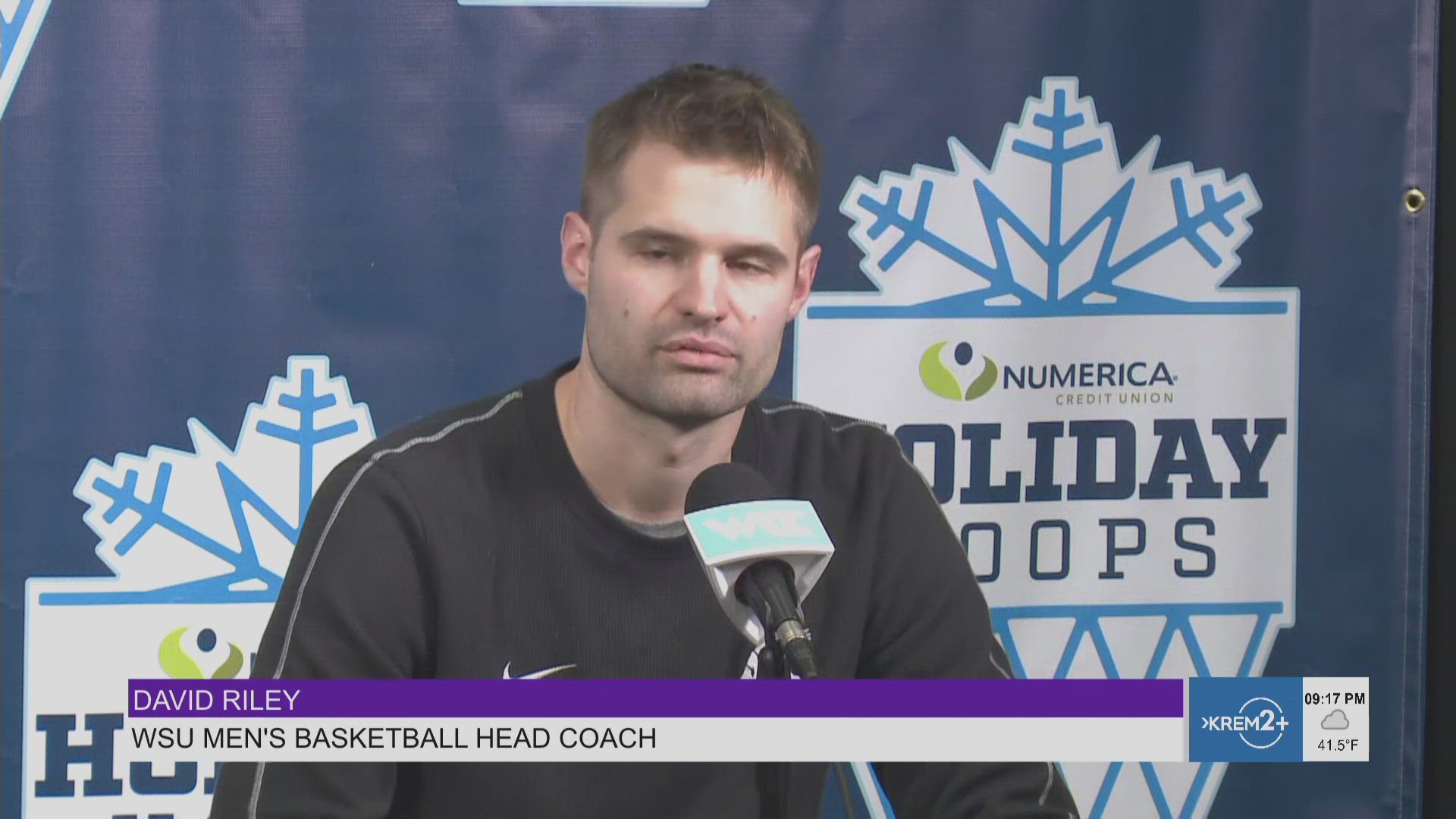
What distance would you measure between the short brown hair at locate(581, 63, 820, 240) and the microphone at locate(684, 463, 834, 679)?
0.53 m

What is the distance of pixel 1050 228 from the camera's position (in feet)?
7.22

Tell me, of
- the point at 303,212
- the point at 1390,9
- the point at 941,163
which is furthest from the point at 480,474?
the point at 1390,9

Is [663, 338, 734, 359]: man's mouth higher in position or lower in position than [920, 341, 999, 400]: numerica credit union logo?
higher

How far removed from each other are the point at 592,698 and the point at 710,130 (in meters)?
0.57

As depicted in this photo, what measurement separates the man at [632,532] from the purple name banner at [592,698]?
6cm

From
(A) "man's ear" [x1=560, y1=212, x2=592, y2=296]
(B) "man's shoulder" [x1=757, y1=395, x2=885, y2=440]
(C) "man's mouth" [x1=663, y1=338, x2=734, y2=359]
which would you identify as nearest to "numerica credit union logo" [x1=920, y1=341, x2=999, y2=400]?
(B) "man's shoulder" [x1=757, y1=395, x2=885, y2=440]

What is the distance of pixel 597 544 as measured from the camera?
5.11 ft

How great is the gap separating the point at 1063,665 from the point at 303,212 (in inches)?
48.1

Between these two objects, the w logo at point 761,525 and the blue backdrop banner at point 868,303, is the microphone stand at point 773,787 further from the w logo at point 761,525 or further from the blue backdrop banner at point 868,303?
the blue backdrop banner at point 868,303

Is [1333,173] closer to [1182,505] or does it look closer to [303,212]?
[1182,505]

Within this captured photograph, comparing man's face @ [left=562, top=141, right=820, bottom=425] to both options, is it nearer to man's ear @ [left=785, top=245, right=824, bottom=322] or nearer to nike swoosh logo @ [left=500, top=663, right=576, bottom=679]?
man's ear @ [left=785, top=245, right=824, bottom=322]

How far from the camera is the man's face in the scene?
148 cm

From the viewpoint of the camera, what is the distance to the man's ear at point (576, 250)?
65.5 inches

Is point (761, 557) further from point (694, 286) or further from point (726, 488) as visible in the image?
point (694, 286)
